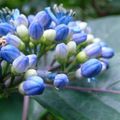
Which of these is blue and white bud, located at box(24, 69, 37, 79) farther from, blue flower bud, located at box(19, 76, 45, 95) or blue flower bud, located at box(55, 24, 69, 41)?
blue flower bud, located at box(55, 24, 69, 41)

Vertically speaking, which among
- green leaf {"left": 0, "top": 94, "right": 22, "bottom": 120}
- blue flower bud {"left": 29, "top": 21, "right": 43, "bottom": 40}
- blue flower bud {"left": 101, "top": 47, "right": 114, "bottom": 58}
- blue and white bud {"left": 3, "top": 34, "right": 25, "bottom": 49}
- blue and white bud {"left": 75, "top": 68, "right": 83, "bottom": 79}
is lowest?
green leaf {"left": 0, "top": 94, "right": 22, "bottom": 120}

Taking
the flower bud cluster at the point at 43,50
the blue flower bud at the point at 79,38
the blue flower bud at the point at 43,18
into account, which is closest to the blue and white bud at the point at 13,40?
the flower bud cluster at the point at 43,50

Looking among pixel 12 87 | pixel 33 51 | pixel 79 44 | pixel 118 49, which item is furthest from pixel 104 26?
pixel 12 87

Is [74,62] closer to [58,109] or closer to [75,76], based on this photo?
[75,76]

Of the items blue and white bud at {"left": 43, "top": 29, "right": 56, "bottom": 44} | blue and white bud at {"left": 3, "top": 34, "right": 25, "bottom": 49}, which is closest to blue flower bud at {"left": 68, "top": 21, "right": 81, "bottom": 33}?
blue and white bud at {"left": 43, "top": 29, "right": 56, "bottom": 44}

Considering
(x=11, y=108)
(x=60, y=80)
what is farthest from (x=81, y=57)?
(x=11, y=108)

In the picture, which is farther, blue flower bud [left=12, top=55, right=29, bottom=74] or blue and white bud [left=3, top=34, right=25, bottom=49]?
blue and white bud [left=3, top=34, right=25, bottom=49]

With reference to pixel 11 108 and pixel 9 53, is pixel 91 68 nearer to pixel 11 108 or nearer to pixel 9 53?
pixel 9 53
